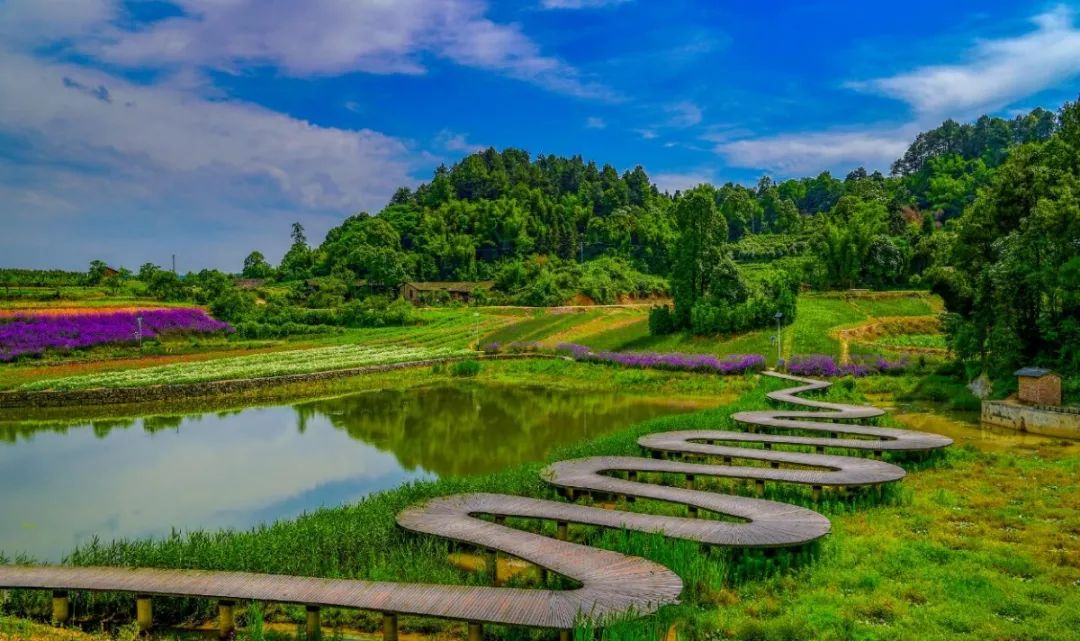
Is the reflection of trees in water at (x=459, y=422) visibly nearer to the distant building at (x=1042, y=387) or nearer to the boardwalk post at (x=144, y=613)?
the boardwalk post at (x=144, y=613)

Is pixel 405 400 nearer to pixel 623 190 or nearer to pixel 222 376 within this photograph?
pixel 222 376

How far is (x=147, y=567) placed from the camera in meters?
9.98

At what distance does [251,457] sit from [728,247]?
72.4 meters

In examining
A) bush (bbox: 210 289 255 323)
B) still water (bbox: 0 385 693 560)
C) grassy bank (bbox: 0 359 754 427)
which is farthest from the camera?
bush (bbox: 210 289 255 323)

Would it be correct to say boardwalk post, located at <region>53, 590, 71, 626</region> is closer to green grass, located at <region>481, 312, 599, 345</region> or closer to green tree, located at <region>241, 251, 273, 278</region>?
green grass, located at <region>481, 312, 599, 345</region>

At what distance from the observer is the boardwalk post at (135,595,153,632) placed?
8836 millimetres

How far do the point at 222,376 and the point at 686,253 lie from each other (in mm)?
30593

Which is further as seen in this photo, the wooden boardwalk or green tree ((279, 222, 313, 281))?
green tree ((279, 222, 313, 281))

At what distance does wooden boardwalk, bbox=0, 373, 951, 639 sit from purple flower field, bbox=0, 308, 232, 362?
37261 millimetres

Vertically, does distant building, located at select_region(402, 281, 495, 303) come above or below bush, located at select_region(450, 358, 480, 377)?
above

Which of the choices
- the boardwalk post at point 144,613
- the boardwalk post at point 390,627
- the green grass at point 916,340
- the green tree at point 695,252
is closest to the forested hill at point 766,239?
the green tree at point 695,252

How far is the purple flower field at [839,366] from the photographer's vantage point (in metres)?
34.8

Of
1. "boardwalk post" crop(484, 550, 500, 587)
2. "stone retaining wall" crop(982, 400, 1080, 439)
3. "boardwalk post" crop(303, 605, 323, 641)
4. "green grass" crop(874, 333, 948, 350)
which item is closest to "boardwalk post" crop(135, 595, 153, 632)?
"boardwalk post" crop(303, 605, 323, 641)

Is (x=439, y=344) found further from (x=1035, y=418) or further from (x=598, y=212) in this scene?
(x=598, y=212)
